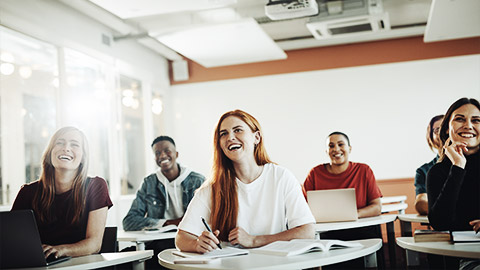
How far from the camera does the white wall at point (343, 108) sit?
8.04 meters

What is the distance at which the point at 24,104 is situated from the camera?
5473 mm

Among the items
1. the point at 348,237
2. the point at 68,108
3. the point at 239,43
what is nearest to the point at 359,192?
the point at 348,237

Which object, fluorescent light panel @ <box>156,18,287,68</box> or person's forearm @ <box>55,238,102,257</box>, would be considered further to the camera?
fluorescent light panel @ <box>156,18,287,68</box>

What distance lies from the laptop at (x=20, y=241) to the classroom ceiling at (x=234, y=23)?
3.02 metres

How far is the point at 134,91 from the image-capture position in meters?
8.06

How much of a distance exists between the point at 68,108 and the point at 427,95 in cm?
529

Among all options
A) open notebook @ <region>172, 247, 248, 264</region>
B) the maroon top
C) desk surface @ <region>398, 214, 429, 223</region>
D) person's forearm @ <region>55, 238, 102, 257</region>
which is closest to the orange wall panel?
desk surface @ <region>398, 214, 429, 223</region>

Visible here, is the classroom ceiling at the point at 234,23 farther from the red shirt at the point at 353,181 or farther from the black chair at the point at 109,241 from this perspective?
the black chair at the point at 109,241

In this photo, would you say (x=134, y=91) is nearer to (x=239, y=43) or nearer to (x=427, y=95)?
(x=239, y=43)

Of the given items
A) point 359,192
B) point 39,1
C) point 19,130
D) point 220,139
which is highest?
point 39,1

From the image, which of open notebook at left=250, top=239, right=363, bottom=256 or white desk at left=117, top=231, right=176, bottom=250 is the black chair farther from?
open notebook at left=250, top=239, right=363, bottom=256

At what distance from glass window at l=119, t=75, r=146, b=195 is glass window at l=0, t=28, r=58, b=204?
1.75 m

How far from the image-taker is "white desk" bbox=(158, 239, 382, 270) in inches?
77.4

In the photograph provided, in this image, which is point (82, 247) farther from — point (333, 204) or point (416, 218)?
point (416, 218)
